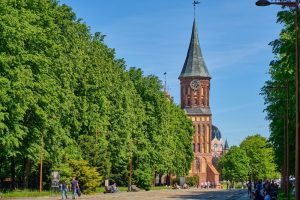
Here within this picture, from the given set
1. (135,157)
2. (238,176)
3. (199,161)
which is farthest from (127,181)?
(199,161)

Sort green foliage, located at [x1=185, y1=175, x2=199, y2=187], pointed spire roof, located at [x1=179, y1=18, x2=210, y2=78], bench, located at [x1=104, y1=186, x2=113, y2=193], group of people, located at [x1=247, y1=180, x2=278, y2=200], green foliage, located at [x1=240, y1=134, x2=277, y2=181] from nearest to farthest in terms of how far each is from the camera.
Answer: group of people, located at [x1=247, y1=180, x2=278, y2=200], bench, located at [x1=104, y1=186, x2=113, y2=193], green foliage, located at [x1=185, y1=175, x2=199, y2=187], green foliage, located at [x1=240, y1=134, x2=277, y2=181], pointed spire roof, located at [x1=179, y1=18, x2=210, y2=78]

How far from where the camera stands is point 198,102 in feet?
610

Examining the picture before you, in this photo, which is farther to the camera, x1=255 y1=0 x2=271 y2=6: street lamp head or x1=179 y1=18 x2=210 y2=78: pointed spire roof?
x1=179 y1=18 x2=210 y2=78: pointed spire roof

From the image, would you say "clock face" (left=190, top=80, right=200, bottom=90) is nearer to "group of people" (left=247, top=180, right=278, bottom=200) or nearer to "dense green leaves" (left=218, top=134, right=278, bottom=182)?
"dense green leaves" (left=218, top=134, right=278, bottom=182)

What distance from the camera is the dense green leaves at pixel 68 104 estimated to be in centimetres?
4122

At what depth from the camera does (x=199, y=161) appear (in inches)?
7215

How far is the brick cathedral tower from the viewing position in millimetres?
182625

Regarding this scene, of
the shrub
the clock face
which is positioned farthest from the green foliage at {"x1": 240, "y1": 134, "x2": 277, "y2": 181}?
the clock face

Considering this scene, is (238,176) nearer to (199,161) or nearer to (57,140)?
(199,161)

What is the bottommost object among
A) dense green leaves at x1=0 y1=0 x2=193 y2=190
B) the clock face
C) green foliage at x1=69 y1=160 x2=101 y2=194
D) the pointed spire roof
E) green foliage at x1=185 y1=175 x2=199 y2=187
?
green foliage at x1=185 y1=175 x2=199 y2=187

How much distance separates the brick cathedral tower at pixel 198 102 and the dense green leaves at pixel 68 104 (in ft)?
275

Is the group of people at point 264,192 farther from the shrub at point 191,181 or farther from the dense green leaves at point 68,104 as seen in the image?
the shrub at point 191,181

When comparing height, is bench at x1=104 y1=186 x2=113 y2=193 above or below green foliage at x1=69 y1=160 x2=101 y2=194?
below

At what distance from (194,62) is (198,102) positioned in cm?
1188
